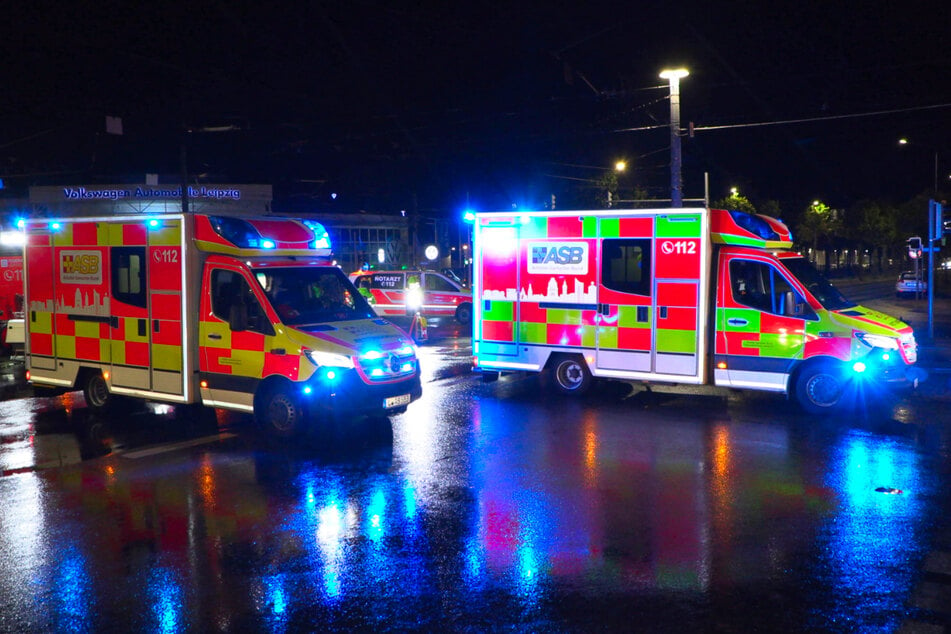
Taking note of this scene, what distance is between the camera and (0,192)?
49.9 m

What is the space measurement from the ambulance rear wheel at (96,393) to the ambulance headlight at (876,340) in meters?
10.1

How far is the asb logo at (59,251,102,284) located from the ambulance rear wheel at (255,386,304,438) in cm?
318

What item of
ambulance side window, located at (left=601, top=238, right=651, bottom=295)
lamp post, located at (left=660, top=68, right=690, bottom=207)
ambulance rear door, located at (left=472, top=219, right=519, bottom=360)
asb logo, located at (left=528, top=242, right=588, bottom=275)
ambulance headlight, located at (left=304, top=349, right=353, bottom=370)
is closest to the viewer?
ambulance headlight, located at (left=304, top=349, right=353, bottom=370)

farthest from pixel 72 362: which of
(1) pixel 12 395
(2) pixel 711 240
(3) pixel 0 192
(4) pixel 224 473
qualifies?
(3) pixel 0 192

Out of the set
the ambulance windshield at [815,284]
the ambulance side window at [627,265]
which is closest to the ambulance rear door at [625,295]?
the ambulance side window at [627,265]

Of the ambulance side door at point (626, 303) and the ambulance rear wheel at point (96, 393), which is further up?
the ambulance side door at point (626, 303)

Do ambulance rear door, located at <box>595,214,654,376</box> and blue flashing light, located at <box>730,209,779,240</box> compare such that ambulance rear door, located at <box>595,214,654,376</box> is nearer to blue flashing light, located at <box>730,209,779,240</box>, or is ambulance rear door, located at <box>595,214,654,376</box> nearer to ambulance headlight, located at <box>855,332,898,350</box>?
blue flashing light, located at <box>730,209,779,240</box>

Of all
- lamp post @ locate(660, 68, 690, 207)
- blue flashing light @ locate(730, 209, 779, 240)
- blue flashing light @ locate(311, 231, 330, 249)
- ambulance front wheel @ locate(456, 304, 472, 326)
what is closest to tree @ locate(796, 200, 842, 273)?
ambulance front wheel @ locate(456, 304, 472, 326)

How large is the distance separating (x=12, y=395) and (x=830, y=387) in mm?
12601

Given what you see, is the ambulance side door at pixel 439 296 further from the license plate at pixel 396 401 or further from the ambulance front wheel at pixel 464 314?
the license plate at pixel 396 401

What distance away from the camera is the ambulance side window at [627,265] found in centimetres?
1226

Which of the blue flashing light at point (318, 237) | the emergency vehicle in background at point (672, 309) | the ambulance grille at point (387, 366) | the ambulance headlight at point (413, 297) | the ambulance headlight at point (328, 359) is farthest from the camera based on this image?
the ambulance headlight at point (413, 297)

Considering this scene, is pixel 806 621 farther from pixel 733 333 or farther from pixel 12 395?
pixel 12 395

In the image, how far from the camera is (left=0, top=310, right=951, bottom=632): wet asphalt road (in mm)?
5102
